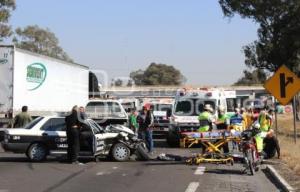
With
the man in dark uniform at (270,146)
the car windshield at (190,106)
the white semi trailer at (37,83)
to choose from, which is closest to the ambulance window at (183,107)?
the car windshield at (190,106)

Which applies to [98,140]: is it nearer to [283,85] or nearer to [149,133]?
[149,133]

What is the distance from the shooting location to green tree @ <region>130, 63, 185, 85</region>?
563ft

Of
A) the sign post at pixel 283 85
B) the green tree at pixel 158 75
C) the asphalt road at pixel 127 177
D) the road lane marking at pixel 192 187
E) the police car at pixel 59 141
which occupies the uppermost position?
the green tree at pixel 158 75

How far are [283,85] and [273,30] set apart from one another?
2272cm

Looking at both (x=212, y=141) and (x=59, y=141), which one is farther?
(x=59, y=141)

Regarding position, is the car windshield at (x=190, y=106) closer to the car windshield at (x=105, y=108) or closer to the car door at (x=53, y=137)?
the car windshield at (x=105, y=108)

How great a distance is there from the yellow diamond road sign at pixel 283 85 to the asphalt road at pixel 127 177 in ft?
18.3

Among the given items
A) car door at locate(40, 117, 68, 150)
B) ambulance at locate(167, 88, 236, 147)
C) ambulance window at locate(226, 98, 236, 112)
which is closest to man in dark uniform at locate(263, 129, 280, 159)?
car door at locate(40, 117, 68, 150)

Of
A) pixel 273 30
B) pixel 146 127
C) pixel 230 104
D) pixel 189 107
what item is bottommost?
pixel 146 127

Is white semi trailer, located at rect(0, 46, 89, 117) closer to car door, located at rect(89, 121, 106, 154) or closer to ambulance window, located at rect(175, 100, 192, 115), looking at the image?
ambulance window, located at rect(175, 100, 192, 115)

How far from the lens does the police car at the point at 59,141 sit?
18.0 metres

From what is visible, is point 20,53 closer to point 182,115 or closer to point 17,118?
point 17,118

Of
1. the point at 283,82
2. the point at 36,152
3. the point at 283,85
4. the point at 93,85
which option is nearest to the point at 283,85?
the point at 283,85

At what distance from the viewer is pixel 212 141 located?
17.4 metres
